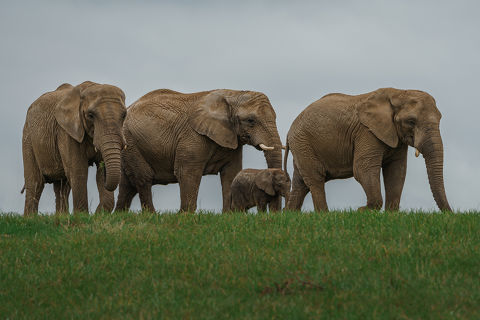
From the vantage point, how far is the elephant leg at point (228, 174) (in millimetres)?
17688

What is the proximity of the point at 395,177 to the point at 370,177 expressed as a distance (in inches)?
37.2

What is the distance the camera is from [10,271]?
10273 mm

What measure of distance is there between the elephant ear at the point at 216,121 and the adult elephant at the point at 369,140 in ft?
7.01

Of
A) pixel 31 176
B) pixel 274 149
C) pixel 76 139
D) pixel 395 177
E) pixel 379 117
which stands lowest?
pixel 395 177

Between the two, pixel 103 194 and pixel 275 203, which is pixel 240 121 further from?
pixel 275 203

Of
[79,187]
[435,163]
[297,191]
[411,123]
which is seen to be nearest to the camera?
[79,187]

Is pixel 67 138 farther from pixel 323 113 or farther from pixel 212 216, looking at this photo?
pixel 323 113

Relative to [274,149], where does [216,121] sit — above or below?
above

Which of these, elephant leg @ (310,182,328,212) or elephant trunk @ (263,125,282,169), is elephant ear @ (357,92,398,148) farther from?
elephant leg @ (310,182,328,212)

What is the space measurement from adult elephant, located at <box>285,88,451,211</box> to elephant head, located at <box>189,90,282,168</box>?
1614 mm

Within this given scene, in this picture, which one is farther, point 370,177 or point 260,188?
point 260,188

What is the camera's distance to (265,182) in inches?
825

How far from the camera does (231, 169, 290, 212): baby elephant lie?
20609 millimetres

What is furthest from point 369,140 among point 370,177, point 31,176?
point 31,176
